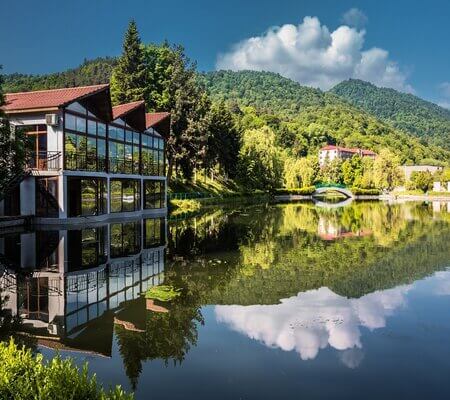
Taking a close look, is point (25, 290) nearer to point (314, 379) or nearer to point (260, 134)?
point (314, 379)

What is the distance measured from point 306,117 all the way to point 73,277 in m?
140

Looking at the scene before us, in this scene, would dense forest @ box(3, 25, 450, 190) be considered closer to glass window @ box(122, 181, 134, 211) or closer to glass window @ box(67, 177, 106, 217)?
glass window @ box(122, 181, 134, 211)

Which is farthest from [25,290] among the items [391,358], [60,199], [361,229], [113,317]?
[361,229]

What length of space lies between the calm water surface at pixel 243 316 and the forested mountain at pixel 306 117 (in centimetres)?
10479

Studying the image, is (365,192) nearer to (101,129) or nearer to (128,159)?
(128,159)

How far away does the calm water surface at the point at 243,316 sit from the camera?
19.0 feet

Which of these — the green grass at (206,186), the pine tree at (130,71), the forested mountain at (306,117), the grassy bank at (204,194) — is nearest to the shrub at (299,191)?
the grassy bank at (204,194)

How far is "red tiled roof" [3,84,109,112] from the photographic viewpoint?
2267cm

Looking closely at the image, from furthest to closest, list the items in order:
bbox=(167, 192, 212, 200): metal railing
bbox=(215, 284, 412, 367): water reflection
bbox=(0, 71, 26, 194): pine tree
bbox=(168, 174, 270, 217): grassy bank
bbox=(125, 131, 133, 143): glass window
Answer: bbox=(167, 192, 212, 200): metal railing
bbox=(168, 174, 270, 217): grassy bank
bbox=(125, 131, 133, 143): glass window
bbox=(0, 71, 26, 194): pine tree
bbox=(215, 284, 412, 367): water reflection

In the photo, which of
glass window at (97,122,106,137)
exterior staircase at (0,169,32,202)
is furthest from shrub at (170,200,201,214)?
exterior staircase at (0,169,32,202)

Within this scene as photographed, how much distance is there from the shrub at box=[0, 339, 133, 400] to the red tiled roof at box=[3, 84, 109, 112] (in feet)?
65.7

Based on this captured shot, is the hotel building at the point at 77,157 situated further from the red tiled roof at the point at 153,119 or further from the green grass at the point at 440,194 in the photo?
the green grass at the point at 440,194

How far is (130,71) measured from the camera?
45.8m

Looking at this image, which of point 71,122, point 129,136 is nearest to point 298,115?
point 129,136
